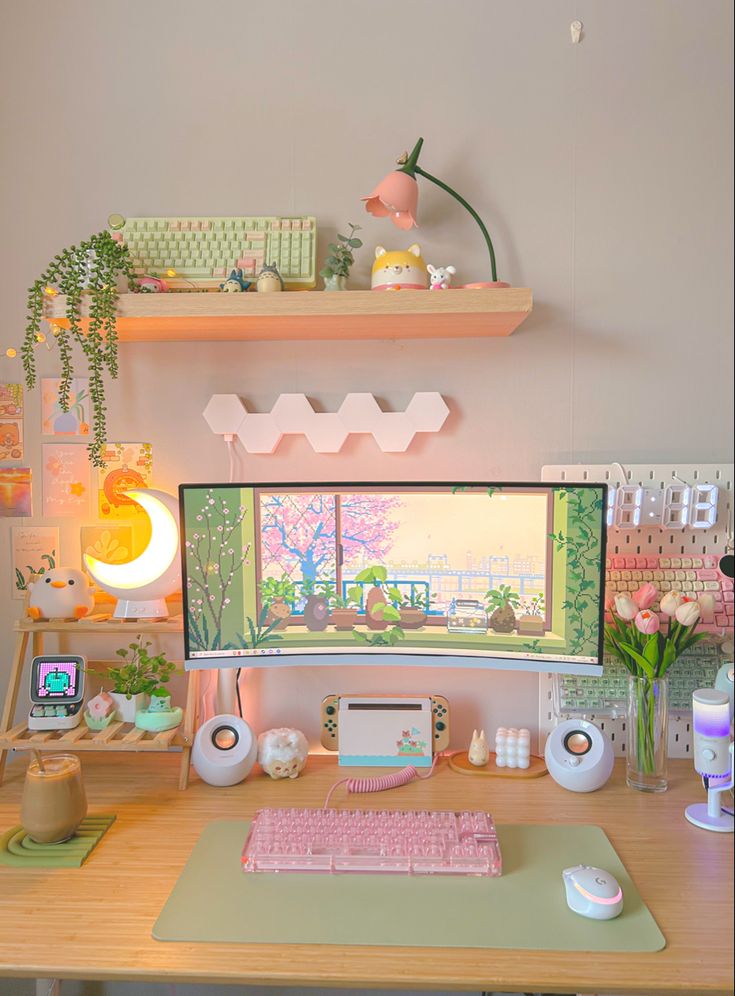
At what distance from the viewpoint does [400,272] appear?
1.54 metres

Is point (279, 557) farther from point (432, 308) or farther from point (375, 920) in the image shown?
point (375, 920)

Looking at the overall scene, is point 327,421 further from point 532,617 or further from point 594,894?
point 594,894

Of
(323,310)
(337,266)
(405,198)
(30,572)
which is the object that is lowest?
(30,572)

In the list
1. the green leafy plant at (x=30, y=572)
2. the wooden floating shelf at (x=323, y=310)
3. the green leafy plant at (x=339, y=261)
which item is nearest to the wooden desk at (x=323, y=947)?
the green leafy plant at (x=30, y=572)

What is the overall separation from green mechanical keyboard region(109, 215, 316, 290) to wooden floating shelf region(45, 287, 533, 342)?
0.11 m

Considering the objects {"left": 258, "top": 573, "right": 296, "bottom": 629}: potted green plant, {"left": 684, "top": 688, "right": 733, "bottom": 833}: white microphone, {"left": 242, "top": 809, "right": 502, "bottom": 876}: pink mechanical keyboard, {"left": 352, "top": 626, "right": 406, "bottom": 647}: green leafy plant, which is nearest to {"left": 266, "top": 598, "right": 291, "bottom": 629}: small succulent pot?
{"left": 258, "top": 573, "right": 296, "bottom": 629}: potted green plant

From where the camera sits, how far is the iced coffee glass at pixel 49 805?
4.22ft

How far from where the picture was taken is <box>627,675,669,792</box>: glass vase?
149cm

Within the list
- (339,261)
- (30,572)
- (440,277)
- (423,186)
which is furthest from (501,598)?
(30,572)

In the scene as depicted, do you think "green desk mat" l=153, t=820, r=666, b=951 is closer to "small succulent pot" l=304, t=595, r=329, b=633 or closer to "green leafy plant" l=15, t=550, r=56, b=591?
"small succulent pot" l=304, t=595, r=329, b=633

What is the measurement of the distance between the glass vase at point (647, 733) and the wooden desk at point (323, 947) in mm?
31

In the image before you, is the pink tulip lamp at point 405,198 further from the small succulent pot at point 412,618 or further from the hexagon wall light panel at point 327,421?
the small succulent pot at point 412,618

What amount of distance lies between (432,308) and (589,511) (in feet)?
1.59

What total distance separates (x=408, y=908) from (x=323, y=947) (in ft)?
0.47
